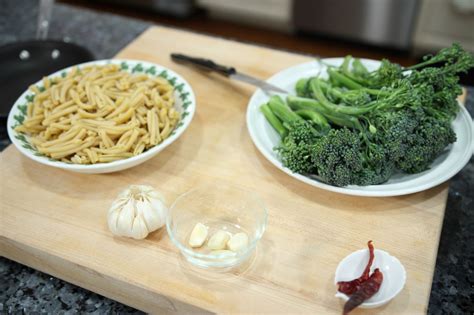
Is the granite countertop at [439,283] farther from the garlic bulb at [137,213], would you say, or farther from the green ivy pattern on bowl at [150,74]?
the green ivy pattern on bowl at [150,74]

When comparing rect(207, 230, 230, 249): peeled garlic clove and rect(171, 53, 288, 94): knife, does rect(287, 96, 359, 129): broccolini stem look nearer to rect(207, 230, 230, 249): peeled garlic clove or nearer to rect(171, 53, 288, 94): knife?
rect(171, 53, 288, 94): knife

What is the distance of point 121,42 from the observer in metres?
1.88

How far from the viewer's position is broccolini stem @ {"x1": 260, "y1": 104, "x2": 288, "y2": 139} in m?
1.26

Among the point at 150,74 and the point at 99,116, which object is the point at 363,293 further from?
the point at 150,74

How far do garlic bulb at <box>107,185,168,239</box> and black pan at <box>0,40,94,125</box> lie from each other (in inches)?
28.5

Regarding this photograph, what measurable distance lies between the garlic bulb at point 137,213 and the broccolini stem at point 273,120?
0.38m

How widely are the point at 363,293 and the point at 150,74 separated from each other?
0.89 meters

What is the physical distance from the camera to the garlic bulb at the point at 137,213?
3.30 ft

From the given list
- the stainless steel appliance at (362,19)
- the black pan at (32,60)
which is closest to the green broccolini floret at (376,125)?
the black pan at (32,60)

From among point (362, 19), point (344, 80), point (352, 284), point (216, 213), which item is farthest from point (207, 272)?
point (362, 19)

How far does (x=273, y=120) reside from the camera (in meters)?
1.29

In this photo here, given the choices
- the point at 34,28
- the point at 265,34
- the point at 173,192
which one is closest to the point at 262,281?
the point at 173,192

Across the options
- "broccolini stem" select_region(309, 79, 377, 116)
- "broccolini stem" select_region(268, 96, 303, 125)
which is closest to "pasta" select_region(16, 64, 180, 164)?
"broccolini stem" select_region(268, 96, 303, 125)

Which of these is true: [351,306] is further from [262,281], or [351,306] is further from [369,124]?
[369,124]
